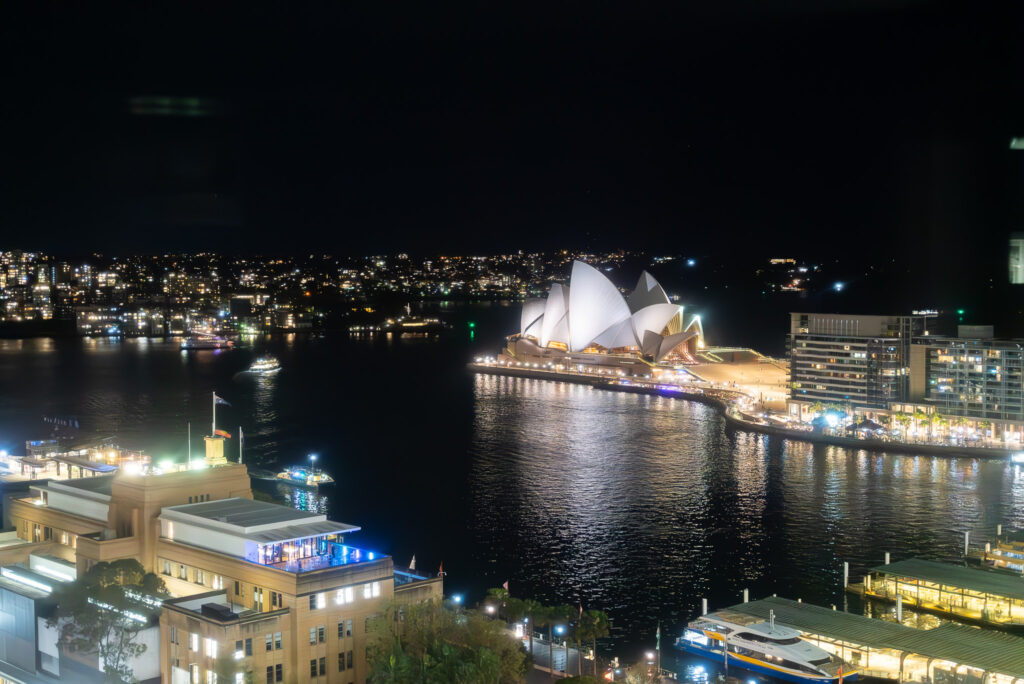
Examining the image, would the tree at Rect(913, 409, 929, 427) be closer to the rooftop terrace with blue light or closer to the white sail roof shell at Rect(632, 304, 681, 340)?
the white sail roof shell at Rect(632, 304, 681, 340)

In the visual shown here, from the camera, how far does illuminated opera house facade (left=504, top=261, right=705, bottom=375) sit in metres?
23.7

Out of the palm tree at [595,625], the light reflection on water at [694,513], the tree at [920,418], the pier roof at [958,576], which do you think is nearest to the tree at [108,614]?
the palm tree at [595,625]

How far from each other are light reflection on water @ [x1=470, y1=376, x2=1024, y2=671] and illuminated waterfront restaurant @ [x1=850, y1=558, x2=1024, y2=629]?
1.23ft

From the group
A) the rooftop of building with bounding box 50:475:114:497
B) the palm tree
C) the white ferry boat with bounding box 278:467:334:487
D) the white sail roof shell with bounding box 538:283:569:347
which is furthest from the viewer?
the white sail roof shell with bounding box 538:283:569:347

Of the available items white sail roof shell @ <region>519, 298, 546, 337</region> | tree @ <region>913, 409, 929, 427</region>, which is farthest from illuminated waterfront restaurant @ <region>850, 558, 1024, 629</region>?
white sail roof shell @ <region>519, 298, 546, 337</region>

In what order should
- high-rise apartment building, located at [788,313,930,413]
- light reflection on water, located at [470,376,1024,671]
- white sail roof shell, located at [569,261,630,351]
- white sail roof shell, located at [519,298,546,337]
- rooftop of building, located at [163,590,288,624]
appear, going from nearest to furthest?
1. rooftop of building, located at [163,590,288,624]
2. light reflection on water, located at [470,376,1024,671]
3. high-rise apartment building, located at [788,313,930,413]
4. white sail roof shell, located at [569,261,630,351]
5. white sail roof shell, located at [519,298,546,337]

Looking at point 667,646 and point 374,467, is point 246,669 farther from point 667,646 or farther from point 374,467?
point 374,467

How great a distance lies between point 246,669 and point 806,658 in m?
3.41

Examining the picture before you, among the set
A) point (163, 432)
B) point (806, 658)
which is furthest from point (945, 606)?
point (163, 432)

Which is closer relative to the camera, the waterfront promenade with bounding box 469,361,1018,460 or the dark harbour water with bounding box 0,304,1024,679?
the dark harbour water with bounding box 0,304,1024,679

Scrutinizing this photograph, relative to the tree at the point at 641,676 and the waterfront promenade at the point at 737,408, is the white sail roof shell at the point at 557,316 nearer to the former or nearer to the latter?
the waterfront promenade at the point at 737,408

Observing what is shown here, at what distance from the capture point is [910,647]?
20.3 ft

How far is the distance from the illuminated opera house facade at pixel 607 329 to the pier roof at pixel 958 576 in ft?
49.6

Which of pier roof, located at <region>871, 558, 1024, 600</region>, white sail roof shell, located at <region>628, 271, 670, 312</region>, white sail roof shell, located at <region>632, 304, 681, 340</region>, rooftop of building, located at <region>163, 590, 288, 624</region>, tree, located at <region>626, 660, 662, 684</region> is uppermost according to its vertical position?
white sail roof shell, located at <region>628, 271, 670, 312</region>
